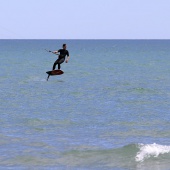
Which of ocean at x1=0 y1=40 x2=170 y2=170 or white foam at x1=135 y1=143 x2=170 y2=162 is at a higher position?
white foam at x1=135 y1=143 x2=170 y2=162

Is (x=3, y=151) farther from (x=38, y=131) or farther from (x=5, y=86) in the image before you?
(x=5, y=86)

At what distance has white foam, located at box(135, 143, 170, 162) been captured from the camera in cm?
1864

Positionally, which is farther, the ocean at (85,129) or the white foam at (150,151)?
the white foam at (150,151)

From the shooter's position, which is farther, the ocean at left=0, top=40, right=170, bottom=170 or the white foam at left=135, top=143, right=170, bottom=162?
the white foam at left=135, top=143, right=170, bottom=162

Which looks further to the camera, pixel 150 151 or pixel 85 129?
pixel 85 129

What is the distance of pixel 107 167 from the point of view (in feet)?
56.9

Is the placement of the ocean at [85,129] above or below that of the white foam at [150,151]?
below

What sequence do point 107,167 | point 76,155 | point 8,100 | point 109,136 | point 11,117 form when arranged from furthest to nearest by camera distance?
point 8,100 → point 11,117 → point 109,136 → point 76,155 → point 107,167

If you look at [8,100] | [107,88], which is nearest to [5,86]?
[107,88]

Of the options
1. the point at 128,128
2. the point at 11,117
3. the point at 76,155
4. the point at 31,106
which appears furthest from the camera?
the point at 31,106

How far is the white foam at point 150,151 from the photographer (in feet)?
61.1

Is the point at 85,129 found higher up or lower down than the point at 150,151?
lower down

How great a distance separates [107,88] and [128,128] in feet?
59.3

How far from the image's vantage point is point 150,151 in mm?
18859
